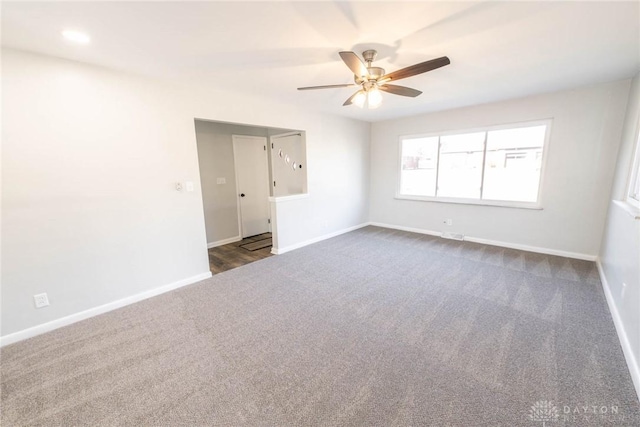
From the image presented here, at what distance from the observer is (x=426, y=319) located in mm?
2352

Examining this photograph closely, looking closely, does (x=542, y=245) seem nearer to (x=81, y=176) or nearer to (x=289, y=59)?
(x=289, y=59)

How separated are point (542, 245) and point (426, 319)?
119 inches

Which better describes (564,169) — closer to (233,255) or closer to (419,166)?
(419,166)

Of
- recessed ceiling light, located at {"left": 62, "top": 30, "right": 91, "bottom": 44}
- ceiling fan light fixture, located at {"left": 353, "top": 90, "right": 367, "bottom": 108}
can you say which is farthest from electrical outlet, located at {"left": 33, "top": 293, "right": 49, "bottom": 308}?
ceiling fan light fixture, located at {"left": 353, "top": 90, "right": 367, "bottom": 108}

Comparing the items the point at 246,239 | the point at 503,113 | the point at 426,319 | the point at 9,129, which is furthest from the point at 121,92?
the point at 503,113

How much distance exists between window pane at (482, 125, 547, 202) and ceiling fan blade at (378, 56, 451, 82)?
2931mm

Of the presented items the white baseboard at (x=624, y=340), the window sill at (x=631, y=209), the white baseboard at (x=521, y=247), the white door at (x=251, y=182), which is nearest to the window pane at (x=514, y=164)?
the white baseboard at (x=521, y=247)

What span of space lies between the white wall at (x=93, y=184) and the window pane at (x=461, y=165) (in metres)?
3.73

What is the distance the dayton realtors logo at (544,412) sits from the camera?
1.41 meters

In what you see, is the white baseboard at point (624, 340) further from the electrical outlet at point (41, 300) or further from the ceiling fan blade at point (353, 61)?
the electrical outlet at point (41, 300)

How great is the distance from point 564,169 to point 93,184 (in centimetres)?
598

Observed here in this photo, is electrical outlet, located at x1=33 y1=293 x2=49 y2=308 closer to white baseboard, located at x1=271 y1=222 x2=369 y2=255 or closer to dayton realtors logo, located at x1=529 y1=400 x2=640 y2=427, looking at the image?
white baseboard, located at x1=271 y1=222 x2=369 y2=255

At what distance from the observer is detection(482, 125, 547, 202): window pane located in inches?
151

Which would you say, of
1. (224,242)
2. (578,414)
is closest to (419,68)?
(578,414)
